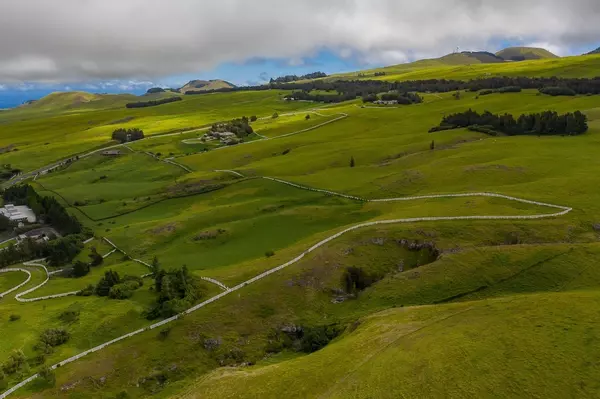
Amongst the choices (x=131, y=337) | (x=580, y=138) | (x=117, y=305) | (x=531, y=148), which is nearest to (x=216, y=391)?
(x=131, y=337)

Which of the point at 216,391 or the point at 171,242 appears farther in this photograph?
the point at 171,242

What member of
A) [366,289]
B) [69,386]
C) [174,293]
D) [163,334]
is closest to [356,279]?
[366,289]

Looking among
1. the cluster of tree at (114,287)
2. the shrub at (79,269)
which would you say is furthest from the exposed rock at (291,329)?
the shrub at (79,269)

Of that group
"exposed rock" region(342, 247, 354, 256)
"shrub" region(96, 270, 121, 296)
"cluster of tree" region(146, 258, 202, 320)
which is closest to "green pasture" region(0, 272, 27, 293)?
"shrub" region(96, 270, 121, 296)

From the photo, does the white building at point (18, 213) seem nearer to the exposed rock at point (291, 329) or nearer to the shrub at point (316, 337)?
the exposed rock at point (291, 329)

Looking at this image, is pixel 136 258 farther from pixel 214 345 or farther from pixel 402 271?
pixel 402 271
